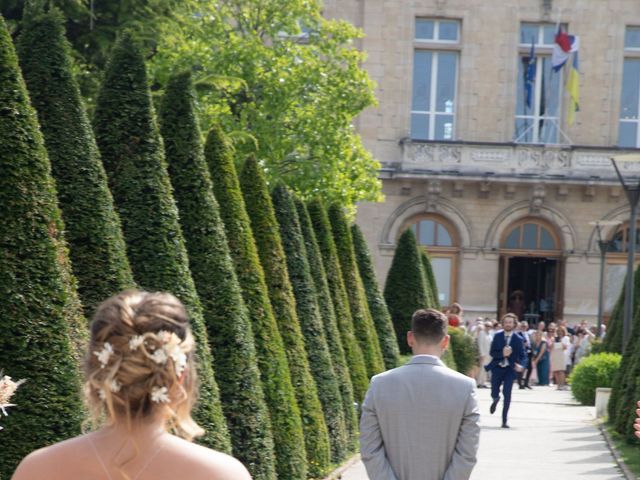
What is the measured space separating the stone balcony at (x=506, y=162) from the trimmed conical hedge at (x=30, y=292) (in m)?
35.4

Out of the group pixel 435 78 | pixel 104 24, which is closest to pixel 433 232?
pixel 435 78

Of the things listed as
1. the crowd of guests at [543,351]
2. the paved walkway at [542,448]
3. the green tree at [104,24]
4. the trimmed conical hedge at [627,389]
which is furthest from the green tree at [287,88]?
the trimmed conical hedge at [627,389]

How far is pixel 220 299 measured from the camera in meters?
10.3

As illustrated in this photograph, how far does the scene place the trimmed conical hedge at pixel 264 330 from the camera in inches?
445

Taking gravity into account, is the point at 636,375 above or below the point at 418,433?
below

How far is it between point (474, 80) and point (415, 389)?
37538 mm

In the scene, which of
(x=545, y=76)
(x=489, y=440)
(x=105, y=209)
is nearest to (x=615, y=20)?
(x=545, y=76)

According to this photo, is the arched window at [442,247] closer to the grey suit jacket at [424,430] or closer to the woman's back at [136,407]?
the grey suit jacket at [424,430]

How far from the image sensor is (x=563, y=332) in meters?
35.5

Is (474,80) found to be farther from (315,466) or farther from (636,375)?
(315,466)

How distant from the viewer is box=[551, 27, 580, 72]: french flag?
1585 inches

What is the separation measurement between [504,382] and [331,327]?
500 cm

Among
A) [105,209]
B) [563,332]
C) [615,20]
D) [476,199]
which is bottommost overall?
[563,332]

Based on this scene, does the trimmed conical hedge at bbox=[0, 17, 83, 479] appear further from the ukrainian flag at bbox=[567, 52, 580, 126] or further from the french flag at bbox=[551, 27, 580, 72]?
the ukrainian flag at bbox=[567, 52, 580, 126]
